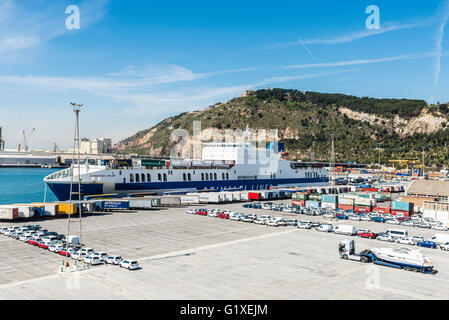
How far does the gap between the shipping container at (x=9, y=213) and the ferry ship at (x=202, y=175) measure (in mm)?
11636

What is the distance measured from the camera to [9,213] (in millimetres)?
42656

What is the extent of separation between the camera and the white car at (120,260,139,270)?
81.7 ft

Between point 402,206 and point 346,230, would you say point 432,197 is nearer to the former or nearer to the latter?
point 402,206

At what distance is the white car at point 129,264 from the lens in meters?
24.9

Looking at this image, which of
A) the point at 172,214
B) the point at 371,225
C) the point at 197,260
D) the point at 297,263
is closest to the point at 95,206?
the point at 172,214

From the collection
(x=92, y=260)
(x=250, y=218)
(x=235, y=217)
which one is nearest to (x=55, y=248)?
(x=92, y=260)

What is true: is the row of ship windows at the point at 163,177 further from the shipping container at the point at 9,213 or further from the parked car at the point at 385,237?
the parked car at the point at 385,237

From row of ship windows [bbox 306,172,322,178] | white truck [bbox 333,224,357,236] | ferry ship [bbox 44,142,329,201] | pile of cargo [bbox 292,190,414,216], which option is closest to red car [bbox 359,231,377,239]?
white truck [bbox 333,224,357,236]

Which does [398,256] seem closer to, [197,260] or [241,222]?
[197,260]

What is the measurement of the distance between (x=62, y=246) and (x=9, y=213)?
1768 centimetres

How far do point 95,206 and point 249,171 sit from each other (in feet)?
144

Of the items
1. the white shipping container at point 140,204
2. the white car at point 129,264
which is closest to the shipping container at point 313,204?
the white shipping container at point 140,204

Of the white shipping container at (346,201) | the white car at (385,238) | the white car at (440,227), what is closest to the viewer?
the white car at (385,238)
